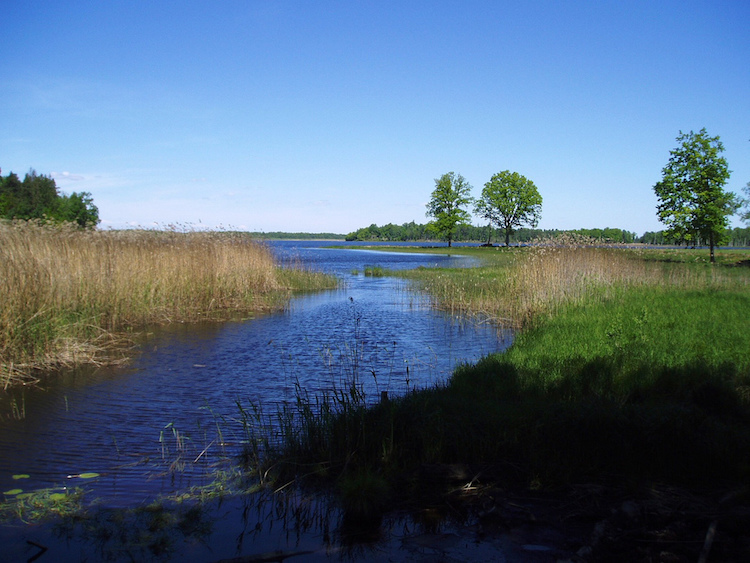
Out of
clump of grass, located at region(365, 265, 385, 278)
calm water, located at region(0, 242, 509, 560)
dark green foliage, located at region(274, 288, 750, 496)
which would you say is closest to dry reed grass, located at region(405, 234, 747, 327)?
calm water, located at region(0, 242, 509, 560)

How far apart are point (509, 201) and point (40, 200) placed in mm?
63086

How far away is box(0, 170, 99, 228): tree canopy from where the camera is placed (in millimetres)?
65250

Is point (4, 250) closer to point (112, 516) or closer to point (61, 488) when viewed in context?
point (61, 488)

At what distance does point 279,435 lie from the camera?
612cm

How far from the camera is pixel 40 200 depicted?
71.4 metres

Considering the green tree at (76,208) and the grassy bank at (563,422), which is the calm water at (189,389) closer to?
the grassy bank at (563,422)

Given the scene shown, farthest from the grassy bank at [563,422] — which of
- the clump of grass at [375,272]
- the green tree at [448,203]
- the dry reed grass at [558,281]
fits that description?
the green tree at [448,203]

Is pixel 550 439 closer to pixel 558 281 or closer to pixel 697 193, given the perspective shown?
pixel 558 281

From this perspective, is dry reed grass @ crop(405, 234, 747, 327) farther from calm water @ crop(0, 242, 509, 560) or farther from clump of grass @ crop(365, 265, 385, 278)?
clump of grass @ crop(365, 265, 385, 278)

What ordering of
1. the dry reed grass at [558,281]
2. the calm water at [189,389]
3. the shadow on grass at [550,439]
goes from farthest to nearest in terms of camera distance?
the dry reed grass at [558,281]
the calm water at [189,389]
the shadow on grass at [550,439]

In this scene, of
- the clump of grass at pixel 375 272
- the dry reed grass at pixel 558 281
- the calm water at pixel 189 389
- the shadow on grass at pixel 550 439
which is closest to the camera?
the shadow on grass at pixel 550 439

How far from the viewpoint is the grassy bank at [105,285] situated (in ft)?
29.6

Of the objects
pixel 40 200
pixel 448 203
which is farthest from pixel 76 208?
pixel 448 203

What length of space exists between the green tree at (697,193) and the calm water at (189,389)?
30.5 metres
